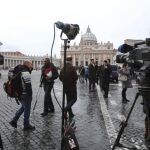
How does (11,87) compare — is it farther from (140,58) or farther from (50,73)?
(140,58)

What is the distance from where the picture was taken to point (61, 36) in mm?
6555

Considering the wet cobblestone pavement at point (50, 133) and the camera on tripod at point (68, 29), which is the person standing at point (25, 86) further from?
the camera on tripod at point (68, 29)

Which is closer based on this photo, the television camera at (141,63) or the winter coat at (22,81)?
the television camera at (141,63)

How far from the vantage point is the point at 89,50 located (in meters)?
166

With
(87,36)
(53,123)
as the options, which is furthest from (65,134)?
(87,36)

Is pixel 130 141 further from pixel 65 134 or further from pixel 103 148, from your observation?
pixel 65 134

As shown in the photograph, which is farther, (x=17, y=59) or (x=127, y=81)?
(x=17, y=59)

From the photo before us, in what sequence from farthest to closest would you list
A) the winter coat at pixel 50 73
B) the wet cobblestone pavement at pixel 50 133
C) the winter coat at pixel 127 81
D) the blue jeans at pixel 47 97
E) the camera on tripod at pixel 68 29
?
the winter coat at pixel 127 81 < the winter coat at pixel 50 73 < the blue jeans at pixel 47 97 < the wet cobblestone pavement at pixel 50 133 < the camera on tripod at pixel 68 29

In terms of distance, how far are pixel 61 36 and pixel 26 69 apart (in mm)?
2155

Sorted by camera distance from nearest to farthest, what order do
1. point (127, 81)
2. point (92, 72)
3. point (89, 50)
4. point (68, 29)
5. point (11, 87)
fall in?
point (68, 29)
point (11, 87)
point (127, 81)
point (92, 72)
point (89, 50)

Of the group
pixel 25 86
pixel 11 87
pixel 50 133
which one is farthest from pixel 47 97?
pixel 50 133

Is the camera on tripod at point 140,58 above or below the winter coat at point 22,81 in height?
above

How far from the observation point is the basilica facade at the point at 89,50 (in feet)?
540

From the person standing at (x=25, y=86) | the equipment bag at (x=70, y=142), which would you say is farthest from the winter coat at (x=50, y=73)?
the equipment bag at (x=70, y=142)
